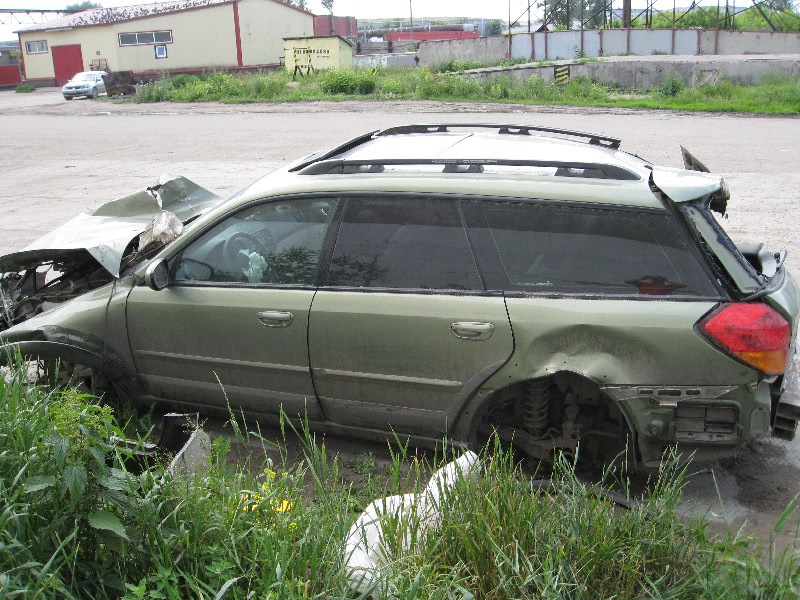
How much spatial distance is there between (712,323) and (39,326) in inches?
145

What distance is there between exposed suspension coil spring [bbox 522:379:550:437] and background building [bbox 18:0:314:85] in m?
49.5

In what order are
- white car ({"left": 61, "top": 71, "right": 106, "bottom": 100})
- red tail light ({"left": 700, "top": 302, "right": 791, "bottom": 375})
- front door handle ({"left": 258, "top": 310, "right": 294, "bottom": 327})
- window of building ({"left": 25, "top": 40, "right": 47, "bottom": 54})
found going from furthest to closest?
window of building ({"left": 25, "top": 40, "right": 47, "bottom": 54}) < white car ({"left": 61, "top": 71, "right": 106, "bottom": 100}) < front door handle ({"left": 258, "top": 310, "right": 294, "bottom": 327}) < red tail light ({"left": 700, "top": 302, "right": 791, "bottom": 375})

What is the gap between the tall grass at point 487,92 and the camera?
23.8 metres

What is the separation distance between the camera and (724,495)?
4.16m

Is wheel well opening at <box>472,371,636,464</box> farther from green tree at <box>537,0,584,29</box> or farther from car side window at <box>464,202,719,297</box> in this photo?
green tree at <box>537,0,584,29</box>

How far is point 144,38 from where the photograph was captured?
165 feet

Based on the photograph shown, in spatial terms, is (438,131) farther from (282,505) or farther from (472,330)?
(282,505)

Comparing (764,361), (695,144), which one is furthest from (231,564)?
(695,144)

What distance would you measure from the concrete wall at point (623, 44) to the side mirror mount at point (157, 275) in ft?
140

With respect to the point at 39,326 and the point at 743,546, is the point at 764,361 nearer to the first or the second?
the point at 743,546

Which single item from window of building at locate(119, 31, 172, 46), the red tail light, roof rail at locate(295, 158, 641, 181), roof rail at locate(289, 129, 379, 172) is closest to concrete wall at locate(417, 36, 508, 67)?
window of building at locate(119, 31, 172, 46)

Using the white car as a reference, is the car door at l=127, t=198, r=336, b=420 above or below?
below

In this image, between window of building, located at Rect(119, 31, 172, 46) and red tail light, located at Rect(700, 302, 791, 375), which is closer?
red tail light, located at Rect(700, 302, 791, 375)

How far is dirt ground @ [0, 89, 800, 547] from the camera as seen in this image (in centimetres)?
434
